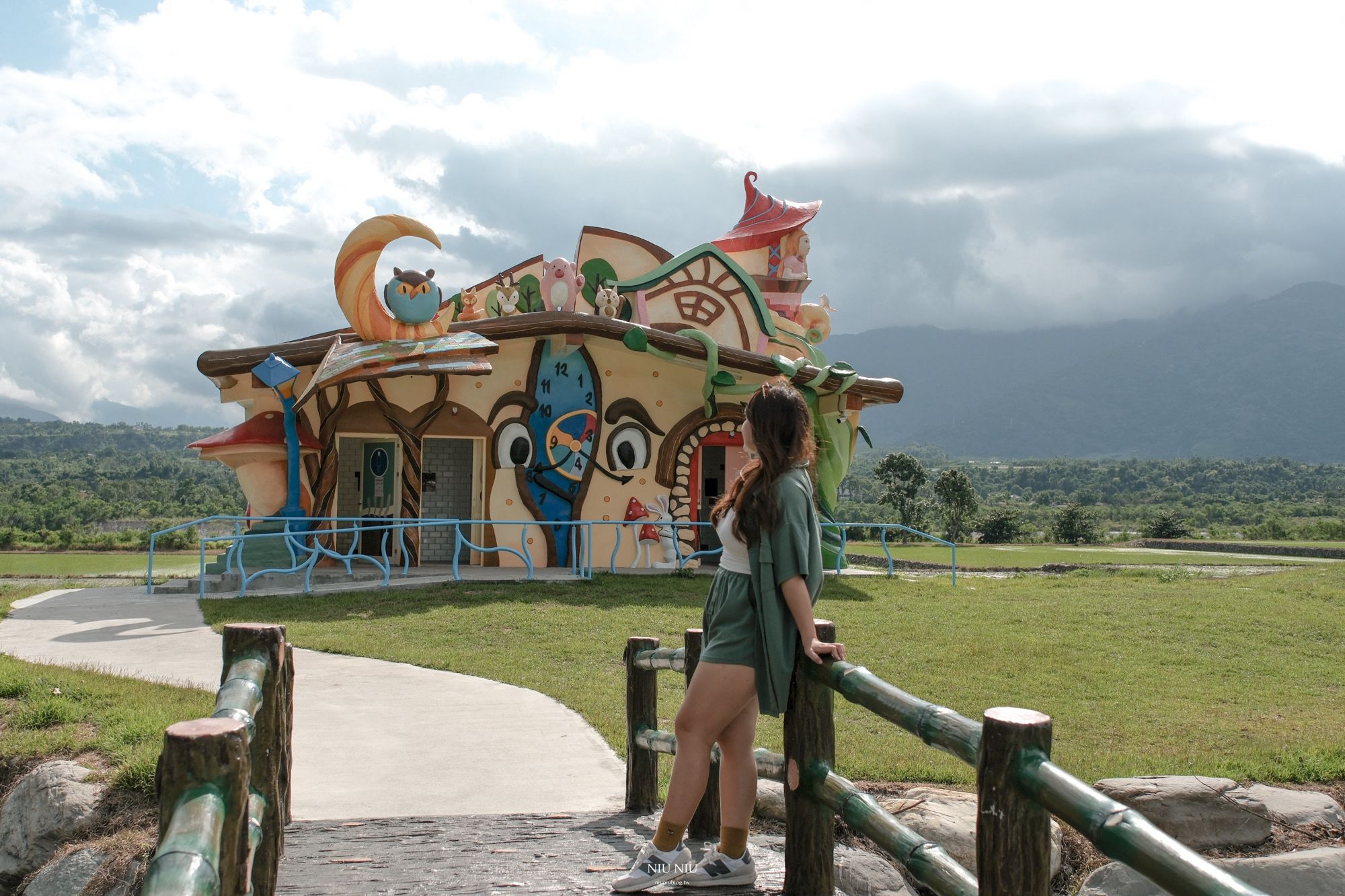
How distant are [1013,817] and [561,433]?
560 inches

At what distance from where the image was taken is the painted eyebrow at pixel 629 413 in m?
16.9

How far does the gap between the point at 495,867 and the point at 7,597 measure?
12.7 metres

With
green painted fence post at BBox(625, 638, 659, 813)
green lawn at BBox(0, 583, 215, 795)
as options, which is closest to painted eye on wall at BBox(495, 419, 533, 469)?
green lawn at BBox(0, 583, 215, 795)

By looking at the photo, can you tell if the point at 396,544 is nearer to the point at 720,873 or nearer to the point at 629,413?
the point at 629,413

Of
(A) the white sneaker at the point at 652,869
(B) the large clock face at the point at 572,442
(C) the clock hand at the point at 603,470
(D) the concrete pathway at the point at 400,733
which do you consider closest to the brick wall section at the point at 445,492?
(B) the large clock face at the point at 572,442

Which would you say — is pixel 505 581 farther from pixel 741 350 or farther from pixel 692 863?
pixel 692 863

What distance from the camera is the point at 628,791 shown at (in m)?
5.34

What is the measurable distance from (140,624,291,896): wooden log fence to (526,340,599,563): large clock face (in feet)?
42.3

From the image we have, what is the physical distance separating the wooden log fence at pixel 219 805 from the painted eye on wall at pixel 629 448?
43.3 feet

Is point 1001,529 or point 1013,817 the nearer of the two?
point 1013,817

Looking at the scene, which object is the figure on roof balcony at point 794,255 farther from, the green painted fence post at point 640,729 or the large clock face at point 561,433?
the green painted fence post at point 640,729

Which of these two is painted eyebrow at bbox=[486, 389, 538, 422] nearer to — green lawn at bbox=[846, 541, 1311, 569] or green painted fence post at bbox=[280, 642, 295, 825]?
green lawn at bbox=[846, 541, 1311, 569]

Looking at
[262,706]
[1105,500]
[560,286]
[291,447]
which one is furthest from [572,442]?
[1105,500]

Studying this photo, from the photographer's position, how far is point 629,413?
55.8 feet
